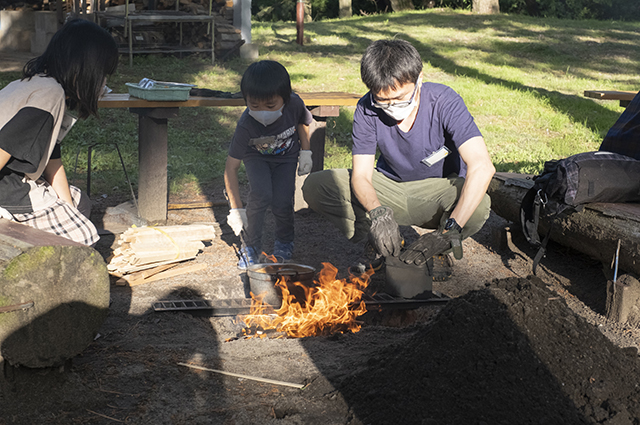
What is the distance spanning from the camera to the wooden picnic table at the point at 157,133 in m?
4.93

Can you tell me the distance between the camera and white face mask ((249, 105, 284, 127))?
4.27 m

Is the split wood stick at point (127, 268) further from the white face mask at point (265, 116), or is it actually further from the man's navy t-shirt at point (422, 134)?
the man's navy t-shirt at point (422, 134)

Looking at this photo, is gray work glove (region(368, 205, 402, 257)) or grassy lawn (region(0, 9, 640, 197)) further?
grassy lawn (region(0, 9, 640, 197))

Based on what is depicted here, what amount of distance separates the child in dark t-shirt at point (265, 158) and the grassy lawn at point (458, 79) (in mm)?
1297

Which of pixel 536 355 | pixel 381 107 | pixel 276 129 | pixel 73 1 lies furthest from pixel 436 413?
pixel 73 1

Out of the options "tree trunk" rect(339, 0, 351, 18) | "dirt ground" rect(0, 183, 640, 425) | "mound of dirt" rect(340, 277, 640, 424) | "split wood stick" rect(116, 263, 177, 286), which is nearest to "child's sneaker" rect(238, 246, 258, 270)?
"split wood stick" rect(116, 263, 177, 286)

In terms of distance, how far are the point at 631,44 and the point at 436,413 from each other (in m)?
15.1

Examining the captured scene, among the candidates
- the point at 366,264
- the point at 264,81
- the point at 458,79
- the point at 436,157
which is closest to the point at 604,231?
the point at 436,157

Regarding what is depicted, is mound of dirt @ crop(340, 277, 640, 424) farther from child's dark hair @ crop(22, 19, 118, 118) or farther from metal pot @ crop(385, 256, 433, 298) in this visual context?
child's dark hair @ crop(22, 19, 118, 118)

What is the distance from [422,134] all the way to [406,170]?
0.30 meters

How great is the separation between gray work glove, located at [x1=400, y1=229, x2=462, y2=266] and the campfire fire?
1.28 feet

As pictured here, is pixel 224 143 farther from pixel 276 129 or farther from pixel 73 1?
pixel 73 1

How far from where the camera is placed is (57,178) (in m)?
3.88

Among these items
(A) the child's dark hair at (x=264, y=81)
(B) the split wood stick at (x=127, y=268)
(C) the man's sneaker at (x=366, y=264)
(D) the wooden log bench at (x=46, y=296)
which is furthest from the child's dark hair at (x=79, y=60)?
(C) the man's sneaker at (x=366, y=264)
